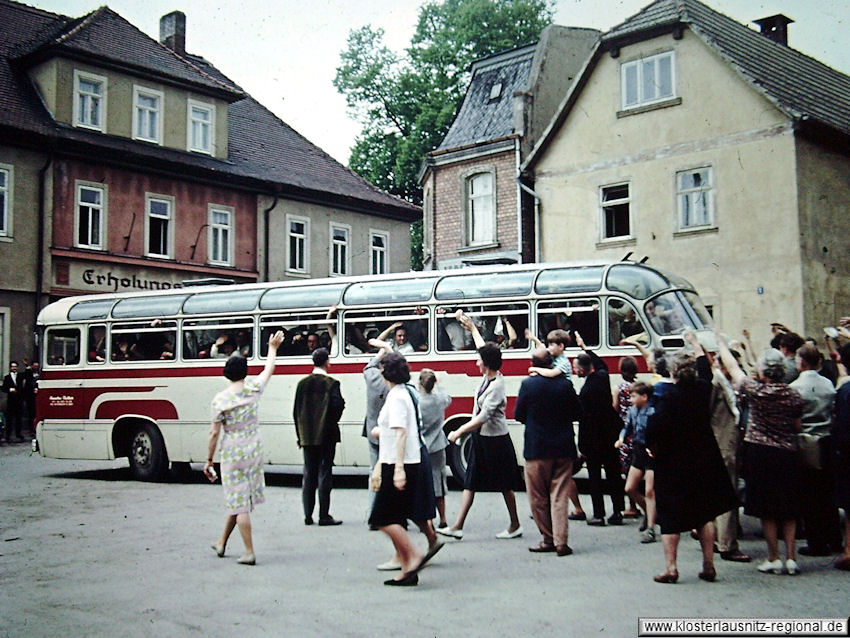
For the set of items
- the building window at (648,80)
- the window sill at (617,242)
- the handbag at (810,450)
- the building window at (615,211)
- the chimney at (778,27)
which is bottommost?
the handbag at (810,450)

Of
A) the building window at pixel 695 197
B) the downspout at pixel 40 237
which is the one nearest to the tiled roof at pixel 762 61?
the building window at pixel 695 197

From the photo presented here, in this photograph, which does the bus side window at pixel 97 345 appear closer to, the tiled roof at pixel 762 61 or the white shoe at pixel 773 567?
the white shoe at pixel 773 567

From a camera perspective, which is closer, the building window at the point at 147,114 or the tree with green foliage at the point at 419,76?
the building window at the point at 147,114

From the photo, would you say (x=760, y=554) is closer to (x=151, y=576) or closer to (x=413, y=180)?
(x=151, y=576)

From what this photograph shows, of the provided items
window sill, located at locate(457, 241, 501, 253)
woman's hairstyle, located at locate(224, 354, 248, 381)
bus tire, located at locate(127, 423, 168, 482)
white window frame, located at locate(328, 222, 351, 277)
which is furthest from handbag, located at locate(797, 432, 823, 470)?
white window frame, located at locate(328, 222, 351, 277)

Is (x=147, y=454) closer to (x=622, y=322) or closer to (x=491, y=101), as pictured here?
(x=622, y=322)

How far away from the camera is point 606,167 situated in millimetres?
24672

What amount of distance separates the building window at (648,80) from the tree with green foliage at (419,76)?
54.0ft

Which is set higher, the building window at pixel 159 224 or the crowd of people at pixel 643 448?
the building window at pixel 159 224

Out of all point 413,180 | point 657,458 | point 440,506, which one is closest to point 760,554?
point 657,458

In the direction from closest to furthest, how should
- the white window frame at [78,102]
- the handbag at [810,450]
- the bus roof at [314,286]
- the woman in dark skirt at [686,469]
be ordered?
the woman in dark skirt at [686,469]
the handbag at [810,450]
the bus roof at [314,286]
the white window frame at [78,102]

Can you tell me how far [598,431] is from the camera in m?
10.2

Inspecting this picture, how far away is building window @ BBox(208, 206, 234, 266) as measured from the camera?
30.3 metres

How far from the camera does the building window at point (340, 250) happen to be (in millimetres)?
34281
